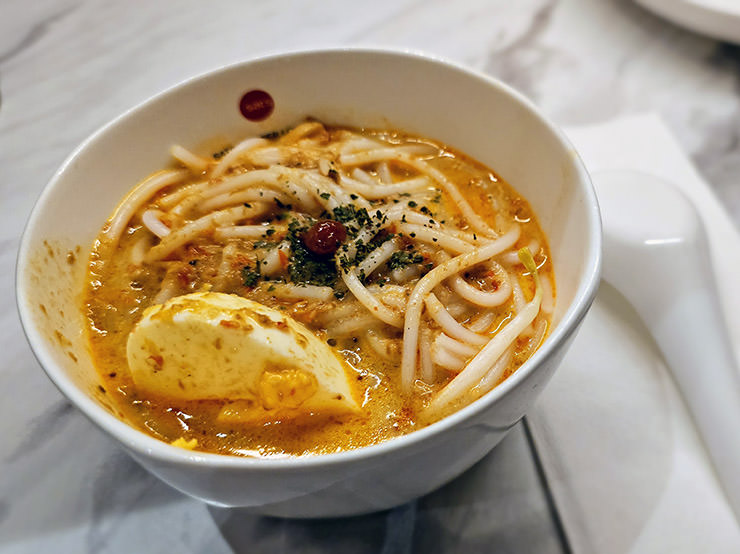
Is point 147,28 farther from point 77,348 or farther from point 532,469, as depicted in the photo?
point 532,469

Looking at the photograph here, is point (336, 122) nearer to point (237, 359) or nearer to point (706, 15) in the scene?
point (237, 359)

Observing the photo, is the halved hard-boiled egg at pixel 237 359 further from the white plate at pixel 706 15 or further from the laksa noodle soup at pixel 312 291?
the white plate at pixel 706 15

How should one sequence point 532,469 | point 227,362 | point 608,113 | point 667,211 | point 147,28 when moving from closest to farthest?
point 227,362
point 532,469
point 667,211
point 608,113
point 147,28

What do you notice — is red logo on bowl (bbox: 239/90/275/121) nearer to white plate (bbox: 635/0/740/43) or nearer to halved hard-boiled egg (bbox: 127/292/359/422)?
halved hard-boiled egg (bbox: 127/292/359/422)

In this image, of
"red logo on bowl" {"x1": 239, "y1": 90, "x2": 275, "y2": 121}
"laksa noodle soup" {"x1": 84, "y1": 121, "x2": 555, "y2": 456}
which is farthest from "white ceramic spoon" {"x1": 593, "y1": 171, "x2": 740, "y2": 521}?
"red logo on bowl" {"x1": 239, "y1": 90, "x2": 275, "y2": 121}

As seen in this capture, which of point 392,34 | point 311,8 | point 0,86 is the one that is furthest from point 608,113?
point 0,86

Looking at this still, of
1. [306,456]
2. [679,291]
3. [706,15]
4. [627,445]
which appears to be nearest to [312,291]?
[306,456]

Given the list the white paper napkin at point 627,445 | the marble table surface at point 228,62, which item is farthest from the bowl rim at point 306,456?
the white paper napkin at point 627,445
